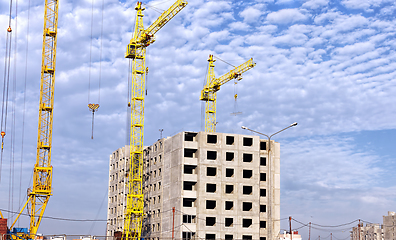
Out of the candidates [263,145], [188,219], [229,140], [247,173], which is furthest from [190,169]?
[263,145]

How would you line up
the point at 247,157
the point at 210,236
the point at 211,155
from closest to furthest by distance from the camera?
1. the point at 210,236
2. the point at 211,155
3. the point at 247,157

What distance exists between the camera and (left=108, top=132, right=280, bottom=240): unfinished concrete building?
121312mm

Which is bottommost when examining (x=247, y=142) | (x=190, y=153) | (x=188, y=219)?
(x=188, y=219)

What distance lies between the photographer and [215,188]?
408ft

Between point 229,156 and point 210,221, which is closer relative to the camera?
point 210,221

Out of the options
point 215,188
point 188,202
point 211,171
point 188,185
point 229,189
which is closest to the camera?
point 188,202

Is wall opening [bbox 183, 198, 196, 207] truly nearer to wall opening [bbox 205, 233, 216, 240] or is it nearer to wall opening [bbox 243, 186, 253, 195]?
wall opening [bbox 205, 233, 216, 240]

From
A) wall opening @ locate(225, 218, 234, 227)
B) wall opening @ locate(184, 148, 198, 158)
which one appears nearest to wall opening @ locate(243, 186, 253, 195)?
wall opening @ locate(225, 218, 234, 227)

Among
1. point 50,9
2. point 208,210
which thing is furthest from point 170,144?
point 50,9

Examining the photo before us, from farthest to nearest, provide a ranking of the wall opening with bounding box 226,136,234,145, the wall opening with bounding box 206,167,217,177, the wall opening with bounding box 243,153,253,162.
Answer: the wall opening with bounding box 226,136,234,145
the wall opening with bounding box 243,153,253,162
the wall opening with bounding box 206,167,217,177

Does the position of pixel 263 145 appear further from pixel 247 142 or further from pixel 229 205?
pixel 229 205

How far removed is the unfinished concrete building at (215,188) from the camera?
4776 inches

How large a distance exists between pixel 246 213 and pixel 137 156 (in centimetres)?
3996

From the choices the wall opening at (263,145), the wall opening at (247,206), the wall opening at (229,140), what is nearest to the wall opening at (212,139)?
the wall opening at (229,140)
